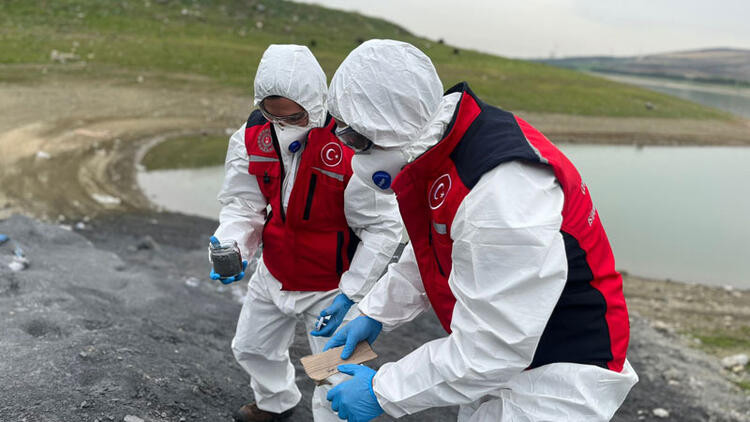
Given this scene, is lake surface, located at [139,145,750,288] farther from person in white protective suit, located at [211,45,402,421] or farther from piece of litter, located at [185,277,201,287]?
person in white protective suit, located at [211,45,402,421]

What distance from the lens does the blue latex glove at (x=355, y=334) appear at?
97.4 inches

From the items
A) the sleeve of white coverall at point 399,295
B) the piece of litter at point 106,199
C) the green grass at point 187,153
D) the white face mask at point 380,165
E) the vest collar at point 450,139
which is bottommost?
the green grass at point 187,153

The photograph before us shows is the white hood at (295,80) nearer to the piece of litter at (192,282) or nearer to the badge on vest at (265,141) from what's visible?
the badge on vest at (265,141)

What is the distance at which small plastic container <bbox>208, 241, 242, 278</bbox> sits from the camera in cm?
308

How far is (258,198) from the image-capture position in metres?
3.35

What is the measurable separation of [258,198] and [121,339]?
4.87 feet

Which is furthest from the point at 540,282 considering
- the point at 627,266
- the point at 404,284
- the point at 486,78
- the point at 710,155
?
the point at 486,78

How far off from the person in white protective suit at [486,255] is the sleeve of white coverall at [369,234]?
2.17ft

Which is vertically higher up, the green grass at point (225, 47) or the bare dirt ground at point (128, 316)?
the bare dirt ground at point (128, 316)

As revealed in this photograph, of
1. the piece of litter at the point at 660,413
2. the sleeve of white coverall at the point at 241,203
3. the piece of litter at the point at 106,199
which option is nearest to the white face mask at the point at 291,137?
the sleeve of white coverall at the point at 241,203

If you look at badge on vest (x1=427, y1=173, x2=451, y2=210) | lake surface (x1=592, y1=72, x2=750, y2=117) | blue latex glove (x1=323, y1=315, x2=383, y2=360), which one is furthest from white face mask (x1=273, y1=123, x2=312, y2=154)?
lake surface (x1=592, y1=72, x2=750, y2=117)

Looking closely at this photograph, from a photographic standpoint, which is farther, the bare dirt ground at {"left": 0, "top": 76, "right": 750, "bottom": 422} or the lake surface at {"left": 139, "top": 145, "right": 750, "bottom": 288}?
the lake surface at {"left": 139, "top": 145, "right": 750, "bottom": 288}

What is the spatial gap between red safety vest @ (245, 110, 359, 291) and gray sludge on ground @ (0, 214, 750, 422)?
1093 millimetres

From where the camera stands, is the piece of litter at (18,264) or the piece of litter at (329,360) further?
the piece of litter at (18,264)
